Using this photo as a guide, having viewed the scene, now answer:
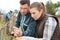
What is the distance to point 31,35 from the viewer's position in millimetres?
1128

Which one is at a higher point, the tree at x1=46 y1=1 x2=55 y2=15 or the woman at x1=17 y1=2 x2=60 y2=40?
the tree at x1=46 y1=1 x2=55 y2=15

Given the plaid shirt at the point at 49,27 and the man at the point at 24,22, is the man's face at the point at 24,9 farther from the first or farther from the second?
the plaid shirt at the point at 49,27

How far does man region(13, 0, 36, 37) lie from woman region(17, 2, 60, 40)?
0.13 ft

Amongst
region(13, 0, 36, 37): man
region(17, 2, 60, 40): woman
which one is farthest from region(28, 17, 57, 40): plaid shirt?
region(13, 0, 36, 37): man

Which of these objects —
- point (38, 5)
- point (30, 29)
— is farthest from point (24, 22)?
point (38, 5)

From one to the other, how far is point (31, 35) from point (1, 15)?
0.88 ft

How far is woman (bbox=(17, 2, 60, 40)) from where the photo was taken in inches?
41.3

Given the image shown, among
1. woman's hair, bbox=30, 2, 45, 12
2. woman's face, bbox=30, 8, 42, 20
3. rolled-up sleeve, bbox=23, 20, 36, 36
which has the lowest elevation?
rolled-up sleeve, bbox=23, 20, 36, 36

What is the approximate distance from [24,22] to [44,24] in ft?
0.54

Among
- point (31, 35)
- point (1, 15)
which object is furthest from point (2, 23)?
point (31, 35)

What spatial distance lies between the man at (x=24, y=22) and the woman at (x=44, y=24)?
0.13 feet

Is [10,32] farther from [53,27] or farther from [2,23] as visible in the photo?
[53,27]

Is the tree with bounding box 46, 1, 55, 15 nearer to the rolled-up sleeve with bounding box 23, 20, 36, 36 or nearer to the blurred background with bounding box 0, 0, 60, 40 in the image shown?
the blurred background with bounding box 0, 0, 60, 40

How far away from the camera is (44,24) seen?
3.48 ft
